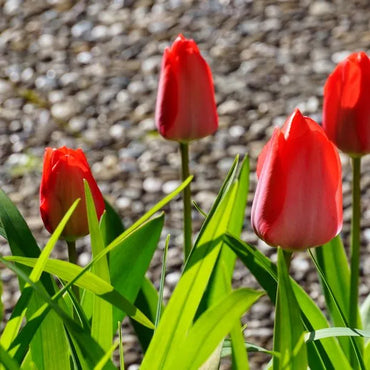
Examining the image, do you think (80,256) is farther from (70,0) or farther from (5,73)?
(70,0)

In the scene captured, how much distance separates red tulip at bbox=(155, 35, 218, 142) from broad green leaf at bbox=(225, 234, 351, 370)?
258 millimetres

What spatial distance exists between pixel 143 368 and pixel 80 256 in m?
1.64

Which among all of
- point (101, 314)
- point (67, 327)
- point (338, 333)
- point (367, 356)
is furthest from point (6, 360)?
point (367, 356)

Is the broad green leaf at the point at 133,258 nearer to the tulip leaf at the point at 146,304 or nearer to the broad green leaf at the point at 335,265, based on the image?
the tulip leaf at the point at 146,304

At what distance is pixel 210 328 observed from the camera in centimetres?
94

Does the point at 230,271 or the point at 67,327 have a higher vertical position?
the point at 67,327

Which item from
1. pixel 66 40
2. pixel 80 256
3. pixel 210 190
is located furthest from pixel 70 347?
pixel 66 40

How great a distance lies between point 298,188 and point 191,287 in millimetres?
173

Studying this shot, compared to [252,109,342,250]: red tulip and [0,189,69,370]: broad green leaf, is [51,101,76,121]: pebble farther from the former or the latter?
[252,109,342,250]: red tulip

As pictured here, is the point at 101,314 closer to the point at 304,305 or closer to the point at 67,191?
the point at 67,191

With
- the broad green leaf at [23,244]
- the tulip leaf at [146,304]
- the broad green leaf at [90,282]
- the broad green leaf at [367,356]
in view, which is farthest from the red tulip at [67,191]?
the broad green leaf at [367,356]

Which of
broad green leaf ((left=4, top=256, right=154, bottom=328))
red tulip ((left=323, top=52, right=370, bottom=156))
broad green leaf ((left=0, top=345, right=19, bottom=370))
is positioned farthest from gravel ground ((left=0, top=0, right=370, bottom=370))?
broad green leaf ((left=0, top=345, right=19, bottom=370))

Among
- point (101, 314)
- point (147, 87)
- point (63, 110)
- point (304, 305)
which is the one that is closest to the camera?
point (101, 314)

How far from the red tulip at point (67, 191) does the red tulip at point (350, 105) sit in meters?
0.31
